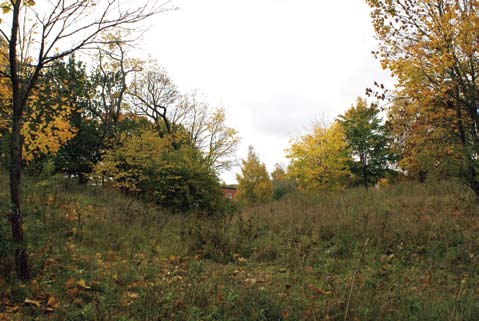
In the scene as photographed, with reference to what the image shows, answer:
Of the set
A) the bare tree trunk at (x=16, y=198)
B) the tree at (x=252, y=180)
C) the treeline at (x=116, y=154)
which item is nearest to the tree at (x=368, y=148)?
the tree at (x=252, y=180)

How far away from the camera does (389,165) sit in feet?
88.1

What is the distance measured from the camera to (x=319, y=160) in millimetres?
21453

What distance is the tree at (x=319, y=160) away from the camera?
2073 cm

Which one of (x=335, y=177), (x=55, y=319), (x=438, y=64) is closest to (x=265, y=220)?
(x=438, y=64)

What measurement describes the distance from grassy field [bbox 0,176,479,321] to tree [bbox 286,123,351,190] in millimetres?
9998

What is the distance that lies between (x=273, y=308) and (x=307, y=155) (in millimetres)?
18748

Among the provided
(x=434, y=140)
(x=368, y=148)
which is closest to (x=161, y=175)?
(x=434, y=140)

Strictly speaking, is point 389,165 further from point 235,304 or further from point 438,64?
point 235,304

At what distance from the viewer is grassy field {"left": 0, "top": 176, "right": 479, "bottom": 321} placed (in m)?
3.57

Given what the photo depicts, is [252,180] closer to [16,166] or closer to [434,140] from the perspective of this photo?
[434,140]

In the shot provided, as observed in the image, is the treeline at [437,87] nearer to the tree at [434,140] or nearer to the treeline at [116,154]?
the tree at [434,140]

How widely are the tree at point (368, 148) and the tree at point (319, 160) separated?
5355mm

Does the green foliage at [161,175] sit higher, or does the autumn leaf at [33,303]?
the green foliage at [161,175]

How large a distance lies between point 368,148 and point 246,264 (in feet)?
77.6
